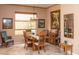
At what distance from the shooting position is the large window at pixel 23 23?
9782 mm

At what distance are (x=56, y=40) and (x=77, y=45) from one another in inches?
127

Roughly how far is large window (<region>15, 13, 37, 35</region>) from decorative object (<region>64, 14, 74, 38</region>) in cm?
383

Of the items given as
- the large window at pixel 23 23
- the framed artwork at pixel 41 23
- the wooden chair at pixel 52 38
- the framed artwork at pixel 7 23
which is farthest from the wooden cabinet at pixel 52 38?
the framed artwork at pixel 7 23

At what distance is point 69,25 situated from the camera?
599cm

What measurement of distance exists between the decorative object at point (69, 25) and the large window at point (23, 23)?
151 inches

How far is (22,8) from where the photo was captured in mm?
9461

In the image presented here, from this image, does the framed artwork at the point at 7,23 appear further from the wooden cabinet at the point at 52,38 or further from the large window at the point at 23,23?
the wooden cabinet at the point at 52,38

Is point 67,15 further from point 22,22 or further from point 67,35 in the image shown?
point 22,22

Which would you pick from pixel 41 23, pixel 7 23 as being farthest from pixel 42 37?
pixel 41 23

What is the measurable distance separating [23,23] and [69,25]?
4.70 m
